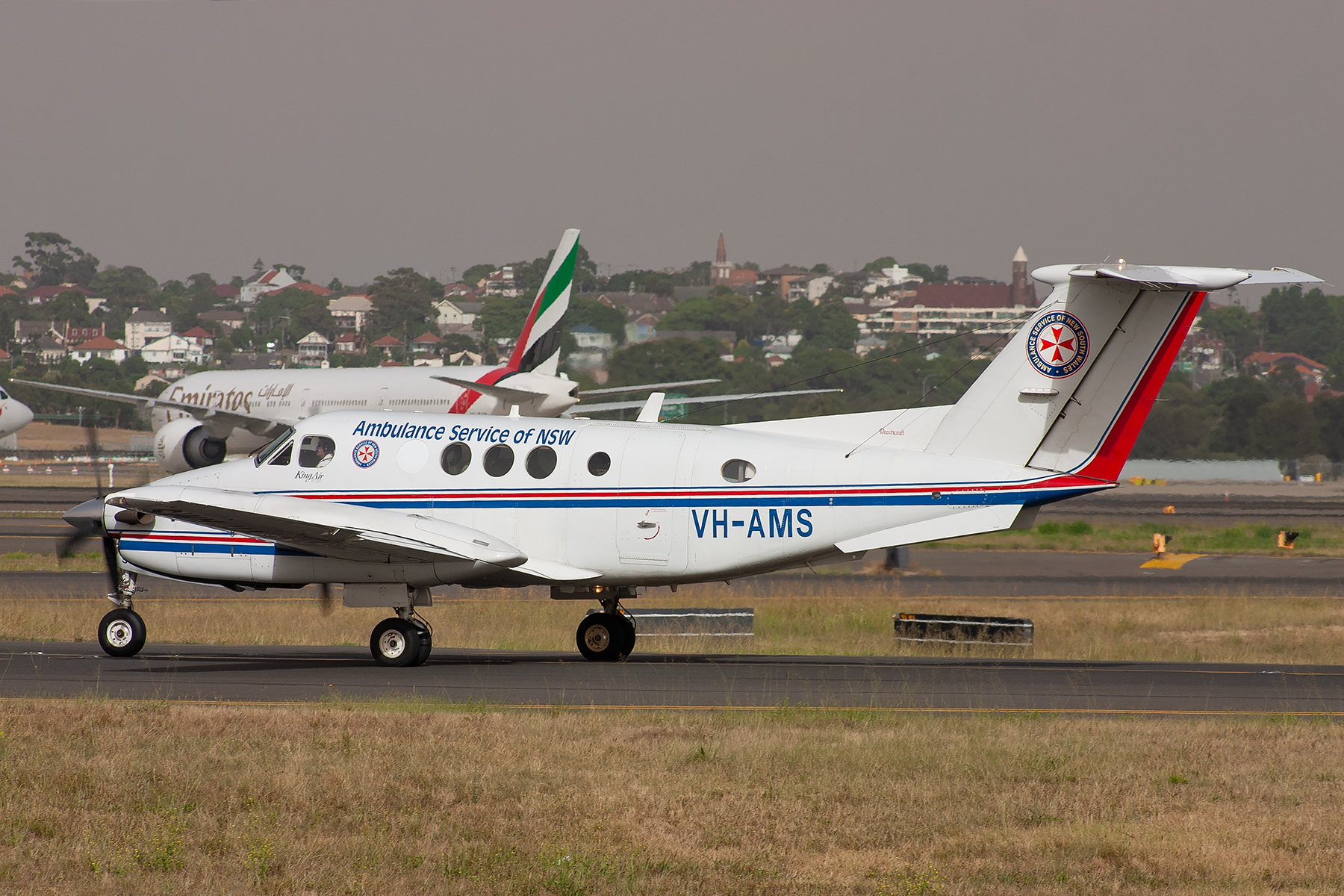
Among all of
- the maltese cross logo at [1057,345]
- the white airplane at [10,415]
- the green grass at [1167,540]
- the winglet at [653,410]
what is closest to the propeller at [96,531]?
the winglet at [653,410]

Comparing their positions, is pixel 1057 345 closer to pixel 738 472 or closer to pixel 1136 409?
pixel 1136 409

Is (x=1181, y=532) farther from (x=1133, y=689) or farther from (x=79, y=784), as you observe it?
(x=79, y=784)

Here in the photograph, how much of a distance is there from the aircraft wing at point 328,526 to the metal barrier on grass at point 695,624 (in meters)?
5.74

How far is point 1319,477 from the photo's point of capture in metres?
98.3

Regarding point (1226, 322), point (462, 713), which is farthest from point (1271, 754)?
point (1226, 322)

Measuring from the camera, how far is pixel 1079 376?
694 inches

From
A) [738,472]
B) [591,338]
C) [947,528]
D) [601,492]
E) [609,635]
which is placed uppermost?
[591,338]

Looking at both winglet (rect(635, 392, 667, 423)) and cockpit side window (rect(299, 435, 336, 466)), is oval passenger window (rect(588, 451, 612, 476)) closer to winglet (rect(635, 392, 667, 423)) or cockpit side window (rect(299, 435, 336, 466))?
winglet (rect(635, 392, 667, 423))

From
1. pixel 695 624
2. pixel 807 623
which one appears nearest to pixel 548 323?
pixel 807 623

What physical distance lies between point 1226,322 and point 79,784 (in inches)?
7975

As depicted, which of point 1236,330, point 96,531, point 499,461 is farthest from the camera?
point 1236,330

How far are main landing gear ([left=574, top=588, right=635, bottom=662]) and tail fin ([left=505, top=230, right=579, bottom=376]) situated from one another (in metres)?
32.9

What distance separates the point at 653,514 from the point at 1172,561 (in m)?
28.5

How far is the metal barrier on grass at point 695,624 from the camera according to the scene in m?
24.2
